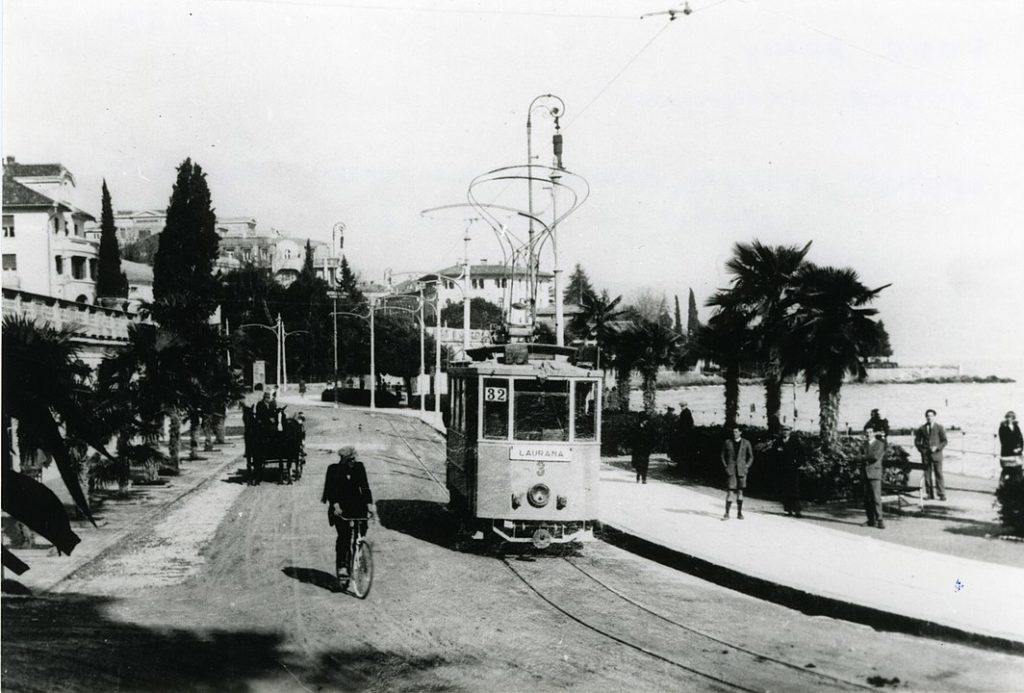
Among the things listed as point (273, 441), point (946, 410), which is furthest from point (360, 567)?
point (946, 410)

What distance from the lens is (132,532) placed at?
13.1 metres

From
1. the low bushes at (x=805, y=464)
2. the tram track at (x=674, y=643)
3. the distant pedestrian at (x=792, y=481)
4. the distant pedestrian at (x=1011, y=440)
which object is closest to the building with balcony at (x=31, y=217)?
the tram track at (x=674, y=643)

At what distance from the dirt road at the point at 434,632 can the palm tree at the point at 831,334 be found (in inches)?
287

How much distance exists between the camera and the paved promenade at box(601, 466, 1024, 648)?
802cm

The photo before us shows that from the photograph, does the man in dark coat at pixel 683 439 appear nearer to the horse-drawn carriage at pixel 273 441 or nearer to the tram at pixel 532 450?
the horse-drawn carriage at pixel 273 441

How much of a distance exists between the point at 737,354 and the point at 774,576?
12.5 meters

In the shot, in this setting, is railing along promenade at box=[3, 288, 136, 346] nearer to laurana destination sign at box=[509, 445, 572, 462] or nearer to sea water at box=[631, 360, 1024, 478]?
laurana destination sign at box=[509, 445, 572, 462]

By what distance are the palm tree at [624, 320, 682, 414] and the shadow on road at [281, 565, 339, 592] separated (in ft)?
71.4

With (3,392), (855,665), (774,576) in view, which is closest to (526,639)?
(855,665)

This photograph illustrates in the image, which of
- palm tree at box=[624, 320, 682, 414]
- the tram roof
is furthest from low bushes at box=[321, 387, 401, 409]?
the tram roof

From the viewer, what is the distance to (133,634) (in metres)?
7.59

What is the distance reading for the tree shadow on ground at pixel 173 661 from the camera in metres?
6.33

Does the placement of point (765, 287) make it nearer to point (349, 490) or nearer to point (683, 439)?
point (683, 439)

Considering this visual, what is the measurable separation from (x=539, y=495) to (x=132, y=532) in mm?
6425
